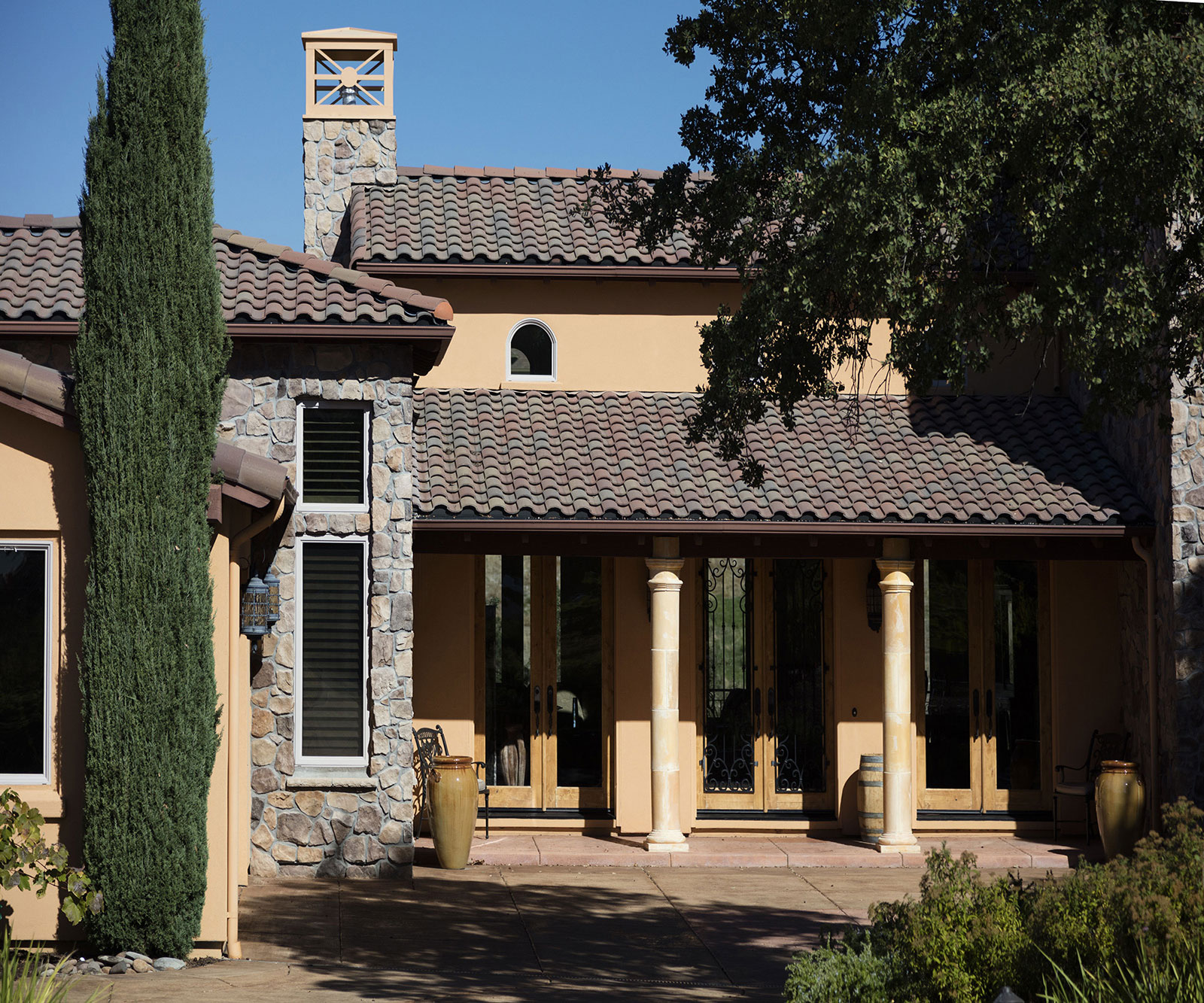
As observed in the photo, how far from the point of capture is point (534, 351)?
53.5ft

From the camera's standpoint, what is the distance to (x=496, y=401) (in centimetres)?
1580

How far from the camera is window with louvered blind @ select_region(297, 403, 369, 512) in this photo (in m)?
13.2

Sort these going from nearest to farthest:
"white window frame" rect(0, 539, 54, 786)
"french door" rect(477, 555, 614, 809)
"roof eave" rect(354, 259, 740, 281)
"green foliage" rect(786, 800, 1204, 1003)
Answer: "green foliage" rect(786, 800, 1204, 1003) → "white window frame" rect(0, 539, 54, 786) → "french door" rect(477, 555, 614, 809) → "roof eave" rect(354, 259, 740, 281)

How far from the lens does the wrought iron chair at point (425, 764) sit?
14.1 m

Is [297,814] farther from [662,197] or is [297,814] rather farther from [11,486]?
[662,197]

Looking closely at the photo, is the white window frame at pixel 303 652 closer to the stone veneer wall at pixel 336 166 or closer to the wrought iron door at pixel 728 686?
the wrought iron door at pixel 728 686

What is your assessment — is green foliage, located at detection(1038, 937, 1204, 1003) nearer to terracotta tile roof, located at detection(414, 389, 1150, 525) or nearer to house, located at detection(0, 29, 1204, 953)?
house, located at detection(0, 29, 1204, 953)

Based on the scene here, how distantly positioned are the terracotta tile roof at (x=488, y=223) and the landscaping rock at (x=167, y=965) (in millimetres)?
8791

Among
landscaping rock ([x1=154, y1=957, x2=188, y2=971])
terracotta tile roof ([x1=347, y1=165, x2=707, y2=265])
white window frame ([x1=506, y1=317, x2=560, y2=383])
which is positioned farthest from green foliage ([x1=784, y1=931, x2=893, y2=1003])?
white window frame ([x1=506, y1=317, x2=560, y2=383])

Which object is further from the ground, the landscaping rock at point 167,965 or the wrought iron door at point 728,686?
the wrought iron door at point 728,686

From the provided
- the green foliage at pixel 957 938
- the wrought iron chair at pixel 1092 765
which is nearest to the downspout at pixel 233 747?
the green foliage at pixel 957 938

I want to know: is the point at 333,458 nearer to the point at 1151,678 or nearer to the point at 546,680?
the point at 546,680

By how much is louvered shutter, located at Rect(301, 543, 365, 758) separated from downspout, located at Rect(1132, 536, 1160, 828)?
802 centimetres

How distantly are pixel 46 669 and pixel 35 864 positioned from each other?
1.29 m
